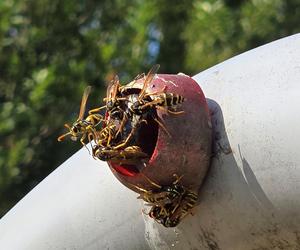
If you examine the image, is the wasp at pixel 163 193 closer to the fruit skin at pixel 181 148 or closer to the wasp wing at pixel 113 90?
the fruit skin at pixel 181 148

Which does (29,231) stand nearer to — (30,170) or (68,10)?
(30,170)

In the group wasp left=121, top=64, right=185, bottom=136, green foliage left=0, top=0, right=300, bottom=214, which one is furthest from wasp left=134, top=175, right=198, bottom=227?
green foliage left=0, top=0, right=300, bottom=214

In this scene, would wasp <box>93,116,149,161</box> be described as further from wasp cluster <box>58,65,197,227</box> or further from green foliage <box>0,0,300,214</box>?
green foliage <box>0,0,300,214</box>

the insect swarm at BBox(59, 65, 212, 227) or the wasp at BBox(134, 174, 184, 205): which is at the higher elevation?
the insect swarm at BBox(59, 65, 212, 227)

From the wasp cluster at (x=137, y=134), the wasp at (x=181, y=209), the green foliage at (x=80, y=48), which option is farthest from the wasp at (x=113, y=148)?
the green foliage at (x=80, y=48)

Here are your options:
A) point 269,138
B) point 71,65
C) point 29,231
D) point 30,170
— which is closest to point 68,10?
point 71,65

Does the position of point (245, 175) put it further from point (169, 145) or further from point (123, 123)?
point (123, 123)
